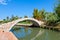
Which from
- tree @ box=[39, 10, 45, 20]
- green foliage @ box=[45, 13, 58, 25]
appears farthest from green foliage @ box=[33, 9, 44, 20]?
green foliage @ box=[45, 13, 58, 25]

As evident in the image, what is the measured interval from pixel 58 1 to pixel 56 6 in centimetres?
105

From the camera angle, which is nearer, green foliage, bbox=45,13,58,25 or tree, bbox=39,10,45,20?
green foliage, bbox=45,13,58,25

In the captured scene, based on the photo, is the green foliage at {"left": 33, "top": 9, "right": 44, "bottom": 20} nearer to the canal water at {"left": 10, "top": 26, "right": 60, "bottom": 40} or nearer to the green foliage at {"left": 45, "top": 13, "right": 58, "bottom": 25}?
the green foliage at {"left": 45, "top": 13, "right": 58, "bottom": 25}

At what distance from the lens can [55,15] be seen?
28984 mm

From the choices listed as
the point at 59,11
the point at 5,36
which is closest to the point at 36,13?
the point at 59,11

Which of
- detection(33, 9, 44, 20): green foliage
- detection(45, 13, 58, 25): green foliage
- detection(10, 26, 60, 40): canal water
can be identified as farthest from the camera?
detection(33, 9, 44, 20): green foliage

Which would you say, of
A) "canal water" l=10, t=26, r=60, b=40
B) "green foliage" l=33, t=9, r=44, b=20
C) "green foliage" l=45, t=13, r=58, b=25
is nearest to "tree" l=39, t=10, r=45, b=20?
"green foliage" l=33, t=9, r=44, b=20

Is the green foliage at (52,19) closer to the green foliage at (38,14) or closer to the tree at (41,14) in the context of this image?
the tree at (41,14)

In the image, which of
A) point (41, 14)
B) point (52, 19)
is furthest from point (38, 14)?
point (52, 19)

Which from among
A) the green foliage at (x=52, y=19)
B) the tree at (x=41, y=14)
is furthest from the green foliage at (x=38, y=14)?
the green foliage at (x=52, y=19)

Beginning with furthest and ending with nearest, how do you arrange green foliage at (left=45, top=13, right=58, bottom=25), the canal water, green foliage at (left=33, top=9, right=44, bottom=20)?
green foliage at (left=33, top=9, right=44, bottom=20), green foliage at (left=45, top=13, right=58, bottom=25), the canal water

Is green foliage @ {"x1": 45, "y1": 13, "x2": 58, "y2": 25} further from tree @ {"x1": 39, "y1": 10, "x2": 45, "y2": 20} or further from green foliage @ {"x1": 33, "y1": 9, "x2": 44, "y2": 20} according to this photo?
green foliage @ {"x1": 33, "y1": 9, "x2": 44, "y2": 20}

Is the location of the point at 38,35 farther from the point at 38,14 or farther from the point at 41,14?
the point at 41,14

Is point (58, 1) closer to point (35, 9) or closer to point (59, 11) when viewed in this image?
point (59, 11)
